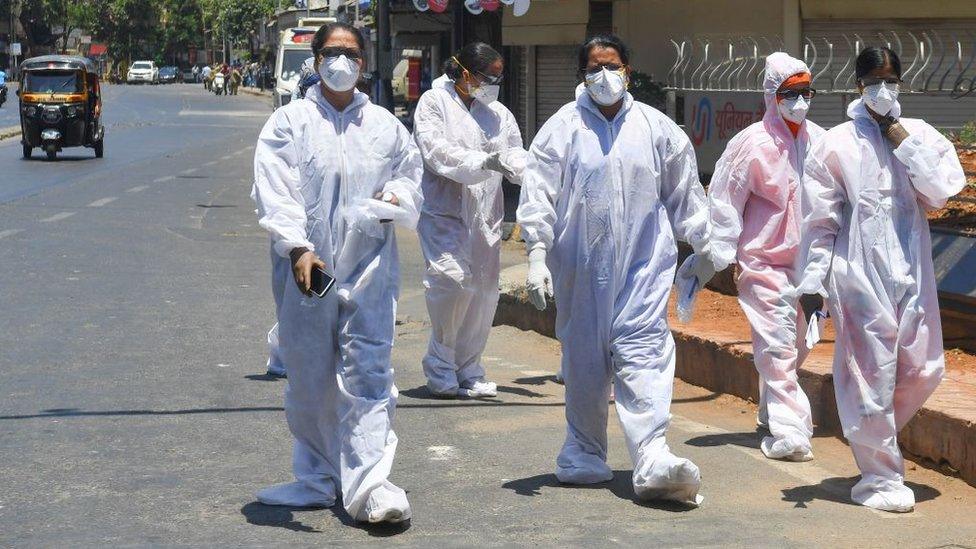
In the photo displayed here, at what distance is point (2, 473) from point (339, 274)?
1.79 metres

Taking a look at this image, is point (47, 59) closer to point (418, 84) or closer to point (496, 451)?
point (418, 84)

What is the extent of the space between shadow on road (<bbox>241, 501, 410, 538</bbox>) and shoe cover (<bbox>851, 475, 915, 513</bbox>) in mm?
1731

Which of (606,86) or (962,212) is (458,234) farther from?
(962,212)

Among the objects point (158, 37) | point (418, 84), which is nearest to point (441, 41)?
point (418, 84)

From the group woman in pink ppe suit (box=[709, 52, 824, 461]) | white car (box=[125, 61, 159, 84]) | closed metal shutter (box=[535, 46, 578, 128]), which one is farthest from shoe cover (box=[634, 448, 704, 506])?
white car (box=[125, 61, 159, 84])

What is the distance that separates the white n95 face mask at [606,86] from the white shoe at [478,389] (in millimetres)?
2532

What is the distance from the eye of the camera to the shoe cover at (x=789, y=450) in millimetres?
6434

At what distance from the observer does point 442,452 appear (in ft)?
21.4

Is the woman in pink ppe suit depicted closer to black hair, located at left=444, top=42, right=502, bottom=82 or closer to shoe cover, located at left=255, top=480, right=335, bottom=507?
black hair, located at left=444, top=42, right=502, bottom=82

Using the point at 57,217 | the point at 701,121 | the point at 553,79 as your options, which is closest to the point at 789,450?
the point at 701,121

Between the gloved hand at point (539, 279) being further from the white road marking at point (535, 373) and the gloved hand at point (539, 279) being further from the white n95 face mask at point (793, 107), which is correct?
the white road marking at point (535, 373)

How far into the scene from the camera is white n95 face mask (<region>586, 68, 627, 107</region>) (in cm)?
573

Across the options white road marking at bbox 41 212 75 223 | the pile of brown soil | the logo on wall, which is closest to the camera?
the pile of brown soil

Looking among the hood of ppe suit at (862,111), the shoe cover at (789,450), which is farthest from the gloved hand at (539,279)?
the shoe cover at (789,450)
